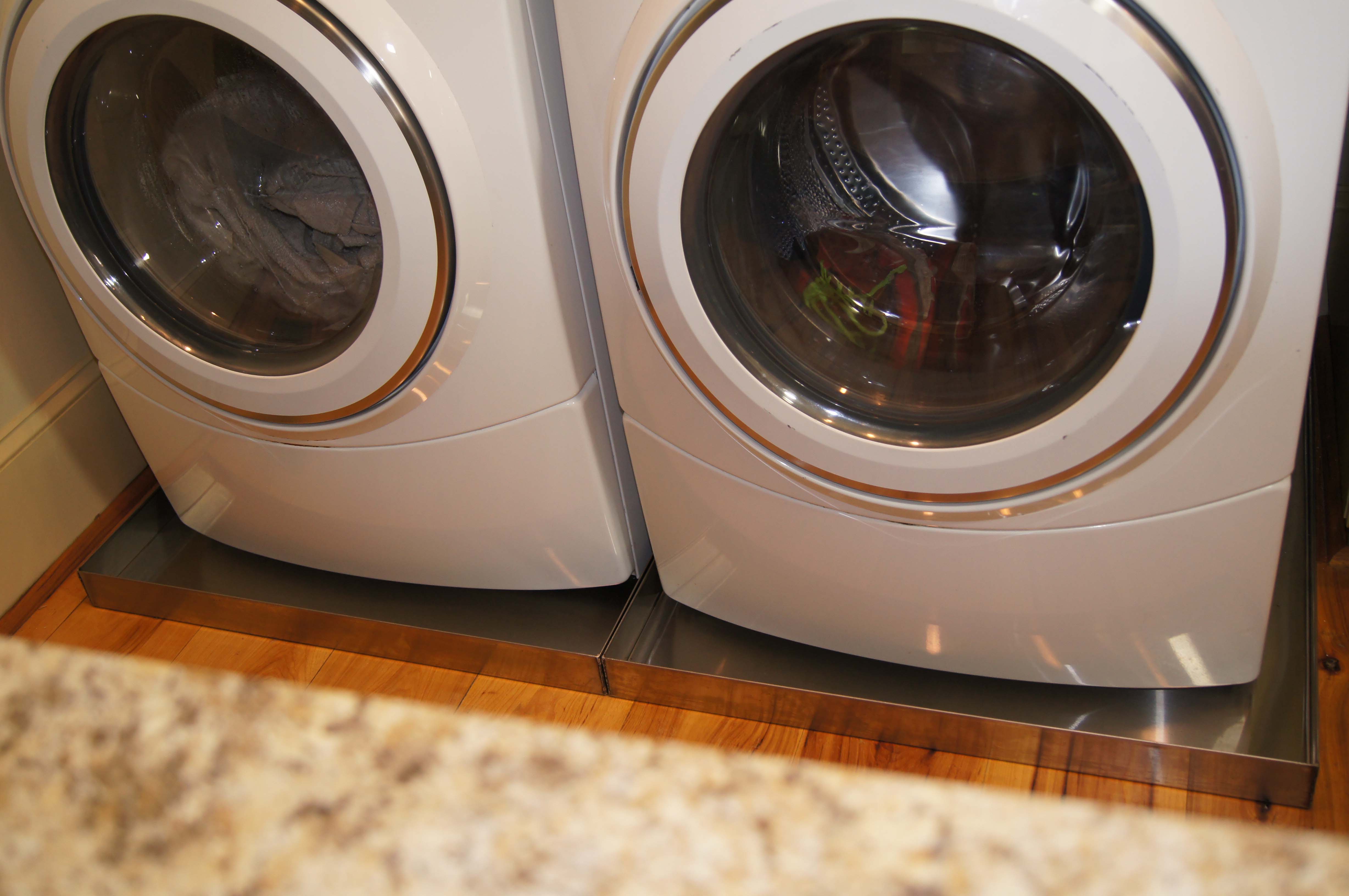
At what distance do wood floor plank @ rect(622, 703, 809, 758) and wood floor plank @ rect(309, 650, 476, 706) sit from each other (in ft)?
0.72

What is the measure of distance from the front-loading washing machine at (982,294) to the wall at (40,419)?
900 millimetres

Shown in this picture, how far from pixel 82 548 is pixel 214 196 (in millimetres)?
701

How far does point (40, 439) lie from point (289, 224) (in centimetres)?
62

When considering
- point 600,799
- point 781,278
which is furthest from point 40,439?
point 781,278

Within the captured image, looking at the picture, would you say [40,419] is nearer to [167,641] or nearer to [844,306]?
[167,641]

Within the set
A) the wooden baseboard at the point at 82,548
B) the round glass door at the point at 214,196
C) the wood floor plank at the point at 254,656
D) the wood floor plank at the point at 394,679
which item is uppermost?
the round glass door at the point at 214,196

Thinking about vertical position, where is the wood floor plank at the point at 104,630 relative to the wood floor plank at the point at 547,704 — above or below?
above

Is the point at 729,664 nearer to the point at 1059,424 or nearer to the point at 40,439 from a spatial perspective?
the point at 1059,424

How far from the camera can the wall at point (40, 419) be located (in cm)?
134

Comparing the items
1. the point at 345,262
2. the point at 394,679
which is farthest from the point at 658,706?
the point at 345,262

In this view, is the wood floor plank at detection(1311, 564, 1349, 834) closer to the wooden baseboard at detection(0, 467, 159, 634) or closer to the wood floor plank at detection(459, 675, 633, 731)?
the wood floor plank at detection(459, 675, 633, 731)

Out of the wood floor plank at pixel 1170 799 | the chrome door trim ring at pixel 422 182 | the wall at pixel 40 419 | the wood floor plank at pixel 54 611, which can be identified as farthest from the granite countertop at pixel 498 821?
the chrome door trim ring at pixel 422 182

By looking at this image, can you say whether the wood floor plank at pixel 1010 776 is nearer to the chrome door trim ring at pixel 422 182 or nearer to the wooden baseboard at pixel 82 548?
the chrome door trim ring at pixel 422 182

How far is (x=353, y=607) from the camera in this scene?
1.27 meters
